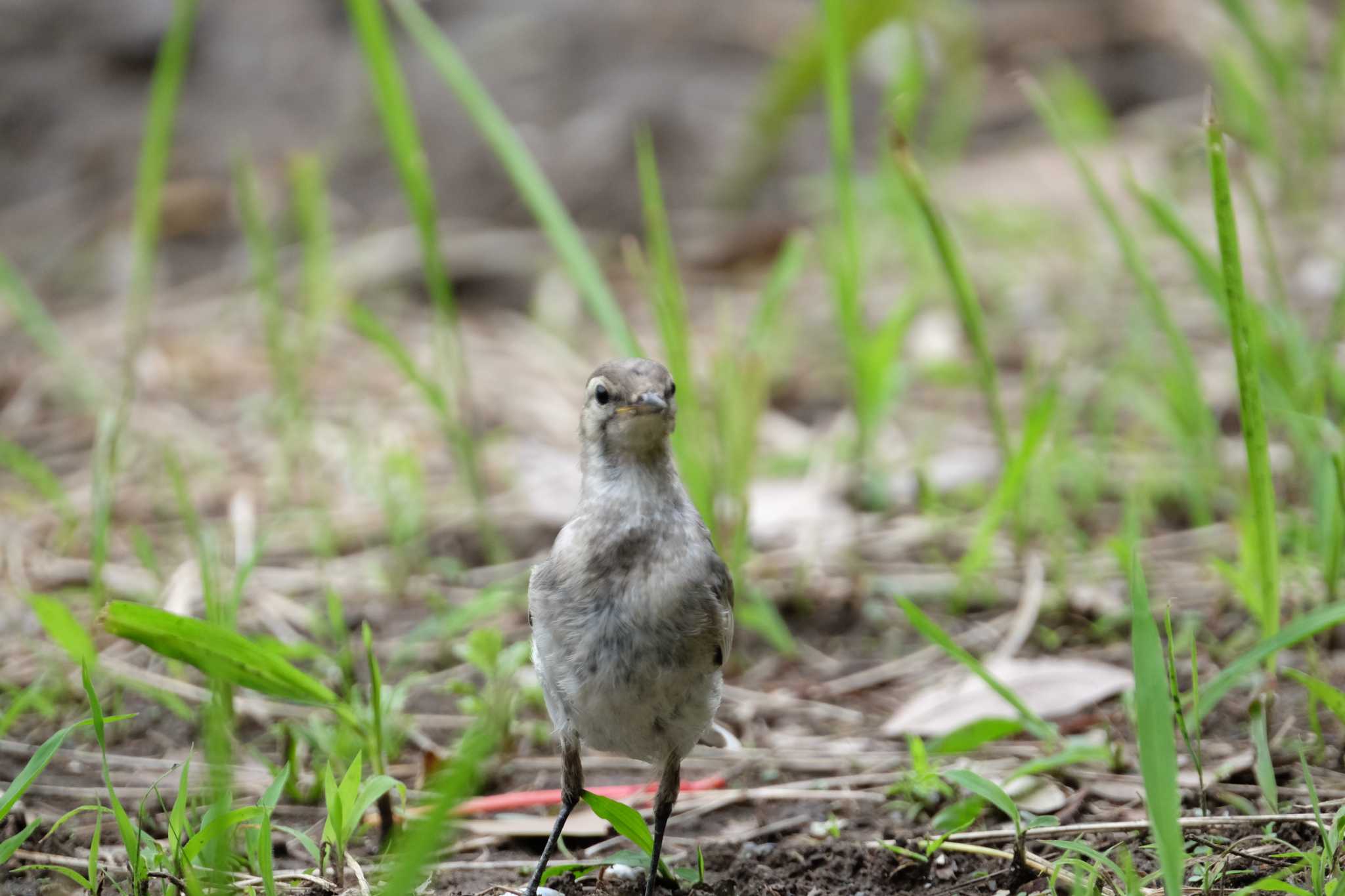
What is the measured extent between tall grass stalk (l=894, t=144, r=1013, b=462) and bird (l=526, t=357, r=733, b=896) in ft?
3.19

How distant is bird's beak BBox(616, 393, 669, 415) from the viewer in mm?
2498

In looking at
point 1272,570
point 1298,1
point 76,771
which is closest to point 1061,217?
point 1298,1

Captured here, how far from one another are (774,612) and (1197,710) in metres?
1.54

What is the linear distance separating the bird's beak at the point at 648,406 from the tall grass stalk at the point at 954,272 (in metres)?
1.05

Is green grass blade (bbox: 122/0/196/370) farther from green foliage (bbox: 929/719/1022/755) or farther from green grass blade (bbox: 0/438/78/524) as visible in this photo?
green foliage (bbox: 929/719/1022/755)

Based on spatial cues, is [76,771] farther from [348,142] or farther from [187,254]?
[348,142]

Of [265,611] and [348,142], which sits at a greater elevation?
[348,142]

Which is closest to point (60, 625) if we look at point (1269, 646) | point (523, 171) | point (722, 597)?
point (722, 597)

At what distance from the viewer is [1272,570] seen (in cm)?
254

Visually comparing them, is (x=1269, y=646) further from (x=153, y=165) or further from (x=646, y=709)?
(x=153, y=165)

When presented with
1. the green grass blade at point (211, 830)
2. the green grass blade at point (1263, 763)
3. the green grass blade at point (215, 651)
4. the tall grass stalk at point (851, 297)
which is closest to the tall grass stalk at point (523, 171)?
the tall grass stalk at point (851, 297)

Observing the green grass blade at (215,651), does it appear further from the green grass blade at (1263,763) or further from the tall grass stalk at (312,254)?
the tall grass stalk at (312,254)

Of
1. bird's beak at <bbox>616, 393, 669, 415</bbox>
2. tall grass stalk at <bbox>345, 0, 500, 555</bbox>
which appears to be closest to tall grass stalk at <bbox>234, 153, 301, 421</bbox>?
tall grass stalk at <bbox>345, 0, 500, 555</bbox>

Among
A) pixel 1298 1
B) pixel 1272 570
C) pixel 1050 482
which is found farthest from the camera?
pixel 1298 1
